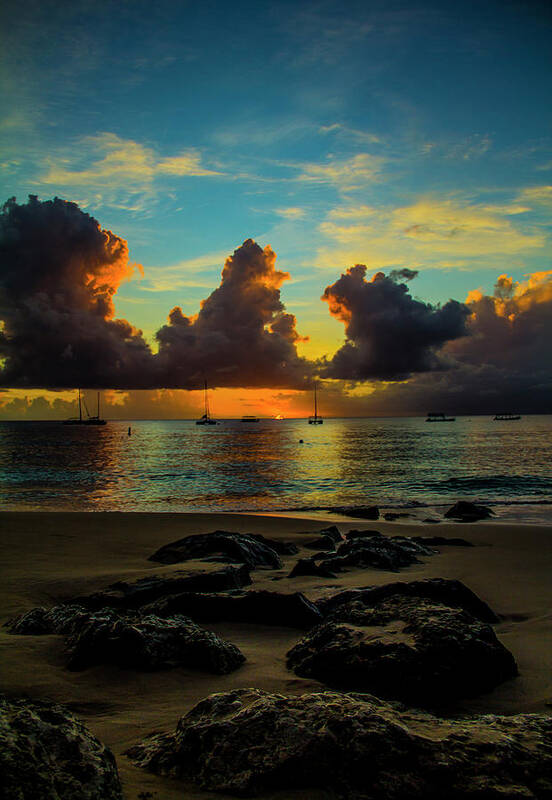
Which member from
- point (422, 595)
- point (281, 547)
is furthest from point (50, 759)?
point (281, 547)

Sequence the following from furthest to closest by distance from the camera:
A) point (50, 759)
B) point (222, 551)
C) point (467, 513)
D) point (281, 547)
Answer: point (467, 513)
point (281, 547)
point (222, 551)
point (50, 759)

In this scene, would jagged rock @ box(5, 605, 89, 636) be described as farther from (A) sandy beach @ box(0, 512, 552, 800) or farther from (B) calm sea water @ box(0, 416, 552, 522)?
(B) calm sea water @ box(0, 416, 552, 522)

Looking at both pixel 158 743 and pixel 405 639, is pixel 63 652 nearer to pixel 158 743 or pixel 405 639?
pixel 158 743

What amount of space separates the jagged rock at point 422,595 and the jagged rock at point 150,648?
4.30 ft

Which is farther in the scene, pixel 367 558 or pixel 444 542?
pixel 444 542

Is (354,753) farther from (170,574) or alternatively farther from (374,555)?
(374,555)

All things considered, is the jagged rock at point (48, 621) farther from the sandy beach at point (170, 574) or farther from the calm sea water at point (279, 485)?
the calm sea water at point (279, 485)

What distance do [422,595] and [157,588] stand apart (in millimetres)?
3390

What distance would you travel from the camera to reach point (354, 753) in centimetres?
252

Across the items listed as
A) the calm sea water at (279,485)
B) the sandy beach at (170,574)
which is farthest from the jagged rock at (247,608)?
the calm sea water at (279,485)

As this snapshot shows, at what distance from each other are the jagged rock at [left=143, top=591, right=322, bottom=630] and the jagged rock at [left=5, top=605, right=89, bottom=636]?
831 millimetres

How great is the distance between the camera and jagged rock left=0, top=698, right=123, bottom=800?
208 cm

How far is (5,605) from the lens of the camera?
22.7 feet

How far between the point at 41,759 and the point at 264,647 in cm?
327
